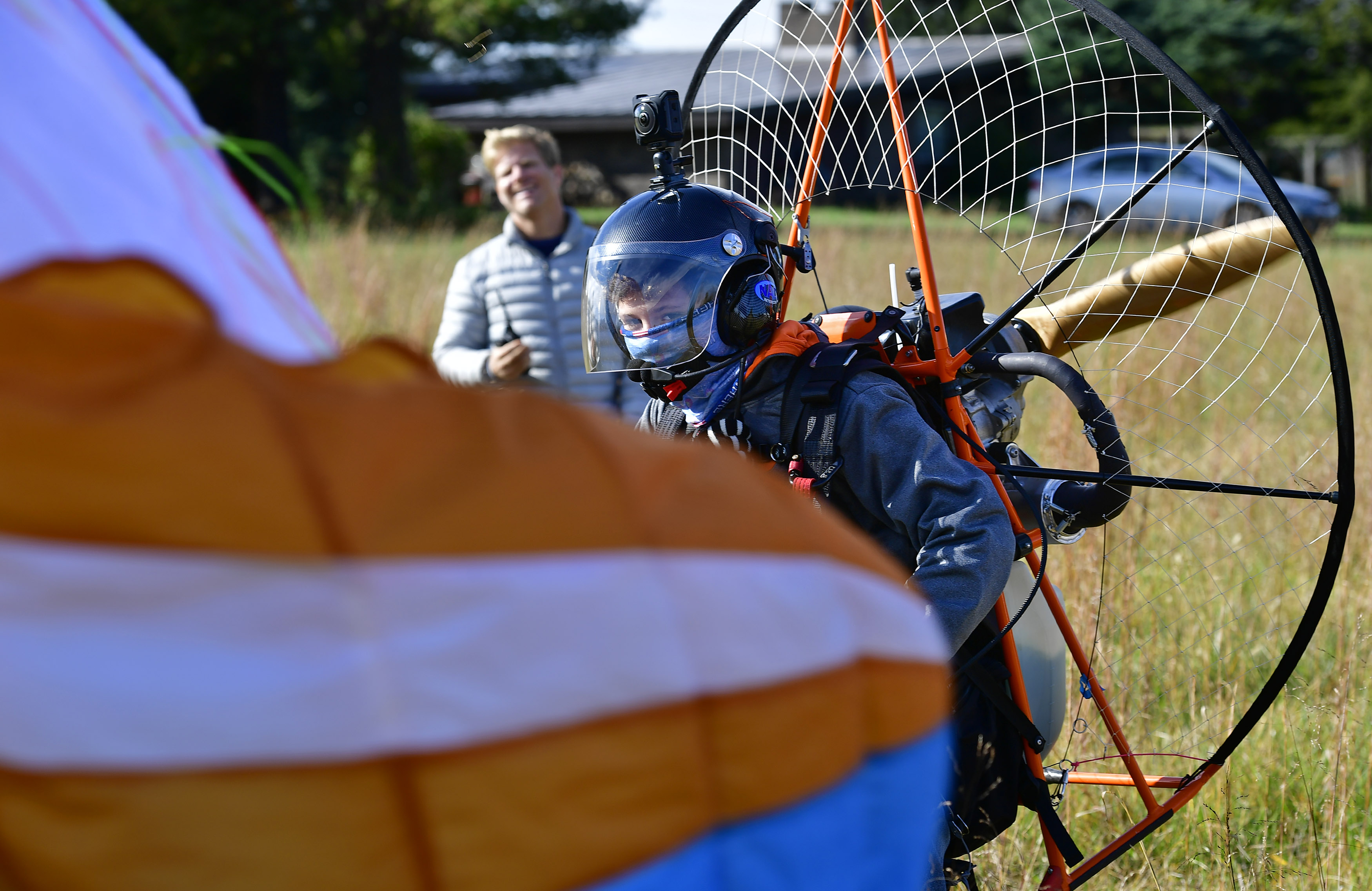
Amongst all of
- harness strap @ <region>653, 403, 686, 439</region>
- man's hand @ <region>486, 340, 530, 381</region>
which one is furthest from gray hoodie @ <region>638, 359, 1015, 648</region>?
man's hand @ <region>486, 340, 530, 381</region>

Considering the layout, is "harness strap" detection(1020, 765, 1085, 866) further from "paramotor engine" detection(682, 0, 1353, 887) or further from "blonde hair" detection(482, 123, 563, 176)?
"blonde hair" detection(482, 123, 563, 176)

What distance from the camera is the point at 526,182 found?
435cm

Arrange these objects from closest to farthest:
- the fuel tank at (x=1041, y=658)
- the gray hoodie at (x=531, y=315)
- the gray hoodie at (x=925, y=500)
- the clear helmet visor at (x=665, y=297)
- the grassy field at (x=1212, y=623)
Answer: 1. the gray hoodie at (x=925, y=500)
2. the clear helmet visor at (x=665, y=297)
3. the fuel tank at (x=1041, y=658)
4. the grassy field at (x=1212, y=623)
5. the gray hoodie at (x=531, y=315)

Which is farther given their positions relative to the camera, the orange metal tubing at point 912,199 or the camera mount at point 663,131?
the camera mount at point 663,131

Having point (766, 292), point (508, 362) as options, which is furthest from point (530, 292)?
point (766, 292)

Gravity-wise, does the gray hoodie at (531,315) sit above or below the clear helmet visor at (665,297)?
below

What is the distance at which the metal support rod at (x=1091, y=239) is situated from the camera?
2.04 m

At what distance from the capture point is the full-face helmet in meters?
2.25

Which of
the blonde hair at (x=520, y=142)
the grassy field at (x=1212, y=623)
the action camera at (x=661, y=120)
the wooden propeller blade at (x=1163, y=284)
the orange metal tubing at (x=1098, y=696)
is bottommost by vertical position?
the grassy field at (x=1212, y=623)

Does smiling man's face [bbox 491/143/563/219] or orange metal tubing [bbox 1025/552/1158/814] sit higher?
smiling man's face [bbox 491/143/563/219]

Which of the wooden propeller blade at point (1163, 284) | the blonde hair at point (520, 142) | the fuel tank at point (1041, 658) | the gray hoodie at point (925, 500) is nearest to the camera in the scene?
the gray hoodie at point (925, 500)

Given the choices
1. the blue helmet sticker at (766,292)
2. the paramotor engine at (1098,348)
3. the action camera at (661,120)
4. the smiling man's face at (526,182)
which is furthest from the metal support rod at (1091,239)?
the smiling man's face at (526,182)

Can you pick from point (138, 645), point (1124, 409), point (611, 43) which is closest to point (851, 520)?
point (138, 645)

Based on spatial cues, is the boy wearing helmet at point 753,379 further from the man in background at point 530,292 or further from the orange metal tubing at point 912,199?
the man in background at point 530,292
